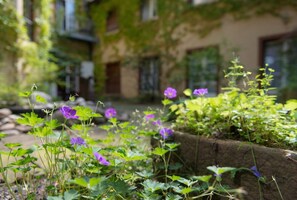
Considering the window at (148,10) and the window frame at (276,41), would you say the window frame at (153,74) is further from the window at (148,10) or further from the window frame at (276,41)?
the window frame at (276,41)

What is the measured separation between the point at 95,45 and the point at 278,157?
12.1 metres

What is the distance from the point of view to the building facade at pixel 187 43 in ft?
23.0

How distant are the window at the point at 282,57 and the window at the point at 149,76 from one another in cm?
392

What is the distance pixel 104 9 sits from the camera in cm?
1204

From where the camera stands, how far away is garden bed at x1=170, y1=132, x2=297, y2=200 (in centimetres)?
115

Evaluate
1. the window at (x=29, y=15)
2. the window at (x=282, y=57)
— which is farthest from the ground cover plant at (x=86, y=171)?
the window at (x=29, y=15)

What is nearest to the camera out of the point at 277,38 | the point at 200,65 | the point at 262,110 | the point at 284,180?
the point at 284,180

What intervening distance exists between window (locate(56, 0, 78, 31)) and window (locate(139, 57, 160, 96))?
378cm

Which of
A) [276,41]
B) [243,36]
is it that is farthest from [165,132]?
[243,36]

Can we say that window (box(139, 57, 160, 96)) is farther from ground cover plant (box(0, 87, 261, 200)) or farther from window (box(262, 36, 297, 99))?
ground cover plant (box(0, 87, 261, 200))

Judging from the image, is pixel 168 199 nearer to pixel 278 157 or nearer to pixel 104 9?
pixel 278 157

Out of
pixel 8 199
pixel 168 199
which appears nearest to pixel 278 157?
pixel 168 199

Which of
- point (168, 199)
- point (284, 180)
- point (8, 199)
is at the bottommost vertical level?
point (8, 199)

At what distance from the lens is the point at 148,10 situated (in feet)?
34.4
